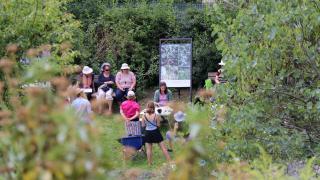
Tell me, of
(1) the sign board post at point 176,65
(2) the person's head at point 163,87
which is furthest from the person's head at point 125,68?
Answer: (2) the person's head at point 163,87

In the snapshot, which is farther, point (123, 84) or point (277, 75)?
point (123, 84)

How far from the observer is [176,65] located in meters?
15.0

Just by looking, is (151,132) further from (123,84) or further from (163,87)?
(123,84)

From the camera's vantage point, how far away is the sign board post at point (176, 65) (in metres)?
14.9

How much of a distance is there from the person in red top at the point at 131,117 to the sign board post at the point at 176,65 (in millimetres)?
3931

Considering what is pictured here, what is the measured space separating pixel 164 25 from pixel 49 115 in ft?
50.4

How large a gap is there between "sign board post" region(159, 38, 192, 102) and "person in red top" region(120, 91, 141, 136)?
393 centimetres

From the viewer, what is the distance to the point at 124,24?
55.2ft

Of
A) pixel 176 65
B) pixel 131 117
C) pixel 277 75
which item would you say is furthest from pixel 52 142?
pixel 176 65

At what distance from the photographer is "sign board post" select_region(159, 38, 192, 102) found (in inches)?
588

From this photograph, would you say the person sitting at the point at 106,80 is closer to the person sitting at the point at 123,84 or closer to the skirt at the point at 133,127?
the person sitting at the point at 123,84

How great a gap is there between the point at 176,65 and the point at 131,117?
4426 mm

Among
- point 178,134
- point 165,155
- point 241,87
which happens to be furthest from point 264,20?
point 165,155

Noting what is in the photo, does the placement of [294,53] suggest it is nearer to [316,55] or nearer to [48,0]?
[316,55]
